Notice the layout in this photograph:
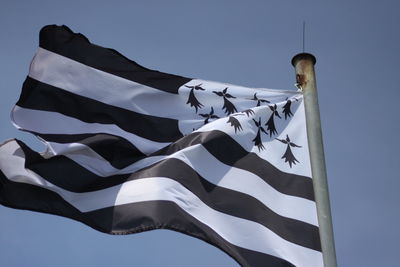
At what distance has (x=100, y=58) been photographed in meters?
9.01

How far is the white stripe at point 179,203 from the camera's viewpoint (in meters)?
7.24

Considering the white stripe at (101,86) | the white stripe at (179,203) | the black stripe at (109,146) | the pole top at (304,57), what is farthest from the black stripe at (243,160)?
the pole top at (304,57)

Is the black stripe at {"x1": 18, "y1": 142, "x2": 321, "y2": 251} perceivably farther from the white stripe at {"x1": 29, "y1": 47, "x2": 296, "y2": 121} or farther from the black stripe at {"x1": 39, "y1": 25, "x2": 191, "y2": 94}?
the black stripe at {"x1": 39, "y1": 25, "x2": 191, "y2": 94}

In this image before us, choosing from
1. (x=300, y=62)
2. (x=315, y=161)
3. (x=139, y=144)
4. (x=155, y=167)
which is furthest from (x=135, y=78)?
(x=315, y=161)

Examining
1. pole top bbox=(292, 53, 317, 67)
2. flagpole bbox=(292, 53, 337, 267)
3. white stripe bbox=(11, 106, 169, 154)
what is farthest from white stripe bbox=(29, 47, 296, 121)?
flagpole bbox=(292, 53, 337, 267)

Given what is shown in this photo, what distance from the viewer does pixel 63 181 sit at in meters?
7.90

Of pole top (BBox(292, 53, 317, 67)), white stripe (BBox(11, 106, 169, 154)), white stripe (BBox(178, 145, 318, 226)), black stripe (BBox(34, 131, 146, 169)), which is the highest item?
pole top (BBox(292, 53, 317, 67))

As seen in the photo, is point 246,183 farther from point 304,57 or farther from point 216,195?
point 304,57

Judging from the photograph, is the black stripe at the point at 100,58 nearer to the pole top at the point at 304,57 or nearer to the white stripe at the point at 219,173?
the white stripe at the point at 219,173

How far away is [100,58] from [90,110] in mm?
790

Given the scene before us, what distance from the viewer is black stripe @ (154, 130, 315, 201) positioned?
7883 millimetres

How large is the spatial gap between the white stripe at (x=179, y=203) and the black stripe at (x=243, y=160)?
66cm

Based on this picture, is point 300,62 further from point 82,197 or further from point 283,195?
point 82,197

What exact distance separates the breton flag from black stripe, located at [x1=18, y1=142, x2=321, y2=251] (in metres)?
0.01
